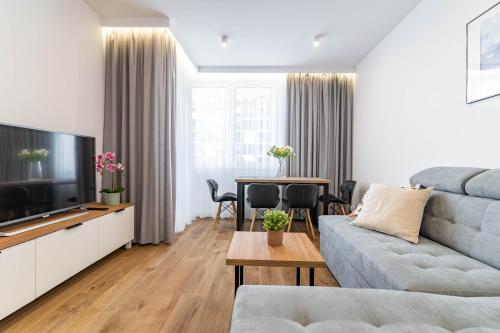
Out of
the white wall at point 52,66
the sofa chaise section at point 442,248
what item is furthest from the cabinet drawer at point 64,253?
the sofa chaise section at point 442,248

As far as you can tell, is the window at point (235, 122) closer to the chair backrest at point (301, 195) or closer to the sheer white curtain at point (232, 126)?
the sheer white curtain at point (232, 126)

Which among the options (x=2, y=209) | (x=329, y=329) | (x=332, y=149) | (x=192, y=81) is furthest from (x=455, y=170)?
(x=192, y=81)

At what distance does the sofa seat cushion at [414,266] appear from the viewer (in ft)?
4.38

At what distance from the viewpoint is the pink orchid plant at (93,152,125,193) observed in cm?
313

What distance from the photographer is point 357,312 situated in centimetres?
105

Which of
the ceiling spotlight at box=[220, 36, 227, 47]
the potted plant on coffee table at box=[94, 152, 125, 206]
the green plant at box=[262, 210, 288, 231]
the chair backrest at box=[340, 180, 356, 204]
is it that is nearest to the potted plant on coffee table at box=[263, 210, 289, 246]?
the green plant at box=[262, 210, 288, 231]

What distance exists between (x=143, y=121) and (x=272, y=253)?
2.55 metres

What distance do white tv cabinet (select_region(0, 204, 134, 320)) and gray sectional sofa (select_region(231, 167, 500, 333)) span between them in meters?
1.54

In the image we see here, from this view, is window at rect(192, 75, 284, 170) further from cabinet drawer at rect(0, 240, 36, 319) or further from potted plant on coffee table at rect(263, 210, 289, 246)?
cabinet drawer at rect(0, 240, 36, 319)

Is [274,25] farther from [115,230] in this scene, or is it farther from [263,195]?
[115,230]

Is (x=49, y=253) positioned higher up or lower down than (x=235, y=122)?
lower down

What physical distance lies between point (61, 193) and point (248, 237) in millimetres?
1808

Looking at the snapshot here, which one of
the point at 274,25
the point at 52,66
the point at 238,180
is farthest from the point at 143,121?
the point at 274,25

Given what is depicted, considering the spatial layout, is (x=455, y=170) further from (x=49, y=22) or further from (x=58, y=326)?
(x=49, y=22)
